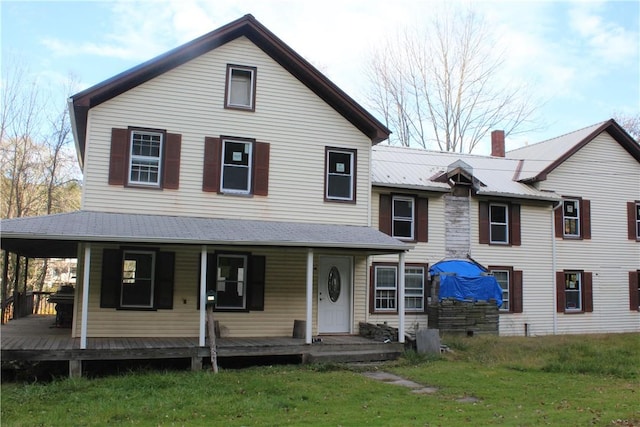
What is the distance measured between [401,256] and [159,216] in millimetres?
5872

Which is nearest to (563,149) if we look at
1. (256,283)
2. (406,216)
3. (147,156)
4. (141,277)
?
(406,216)

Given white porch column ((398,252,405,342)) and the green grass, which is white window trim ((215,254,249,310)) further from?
white porch column ((398,252,405,342))

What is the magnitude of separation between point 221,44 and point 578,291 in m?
14.8

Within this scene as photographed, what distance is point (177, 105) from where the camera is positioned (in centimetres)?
1417

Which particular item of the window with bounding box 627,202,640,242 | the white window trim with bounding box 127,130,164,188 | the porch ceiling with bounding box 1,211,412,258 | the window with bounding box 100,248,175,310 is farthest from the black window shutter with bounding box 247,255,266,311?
the window with bounding box 627,202,640,242

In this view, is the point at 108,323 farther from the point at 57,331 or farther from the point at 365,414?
the point at 365,414

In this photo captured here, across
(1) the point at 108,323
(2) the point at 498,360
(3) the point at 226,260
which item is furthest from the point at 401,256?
(1) the point at 108,323

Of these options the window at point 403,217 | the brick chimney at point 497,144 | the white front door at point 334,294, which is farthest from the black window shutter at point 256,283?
the brick chimney at point 497,144

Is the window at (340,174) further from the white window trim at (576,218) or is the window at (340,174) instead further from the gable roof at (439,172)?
the white window trim at (576,218)

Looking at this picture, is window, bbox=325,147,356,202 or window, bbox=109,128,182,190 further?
window, bbox=325,147,356,202

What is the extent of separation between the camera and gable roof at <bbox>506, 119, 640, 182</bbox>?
2010 centimetres

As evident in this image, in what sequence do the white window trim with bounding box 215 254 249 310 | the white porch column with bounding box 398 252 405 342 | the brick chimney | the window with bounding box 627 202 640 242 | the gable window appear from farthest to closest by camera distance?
the brick chimney < the window with bounding box 627 202 640 242 < the gable window < the white window trim with bounding box 215 254 249 310 < the white porch column with bounding box 398 252 405 342

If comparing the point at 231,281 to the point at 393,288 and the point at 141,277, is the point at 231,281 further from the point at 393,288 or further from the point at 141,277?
the point at 393,288

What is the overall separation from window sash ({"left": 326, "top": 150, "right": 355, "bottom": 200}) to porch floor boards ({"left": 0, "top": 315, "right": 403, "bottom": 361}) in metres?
3.78
